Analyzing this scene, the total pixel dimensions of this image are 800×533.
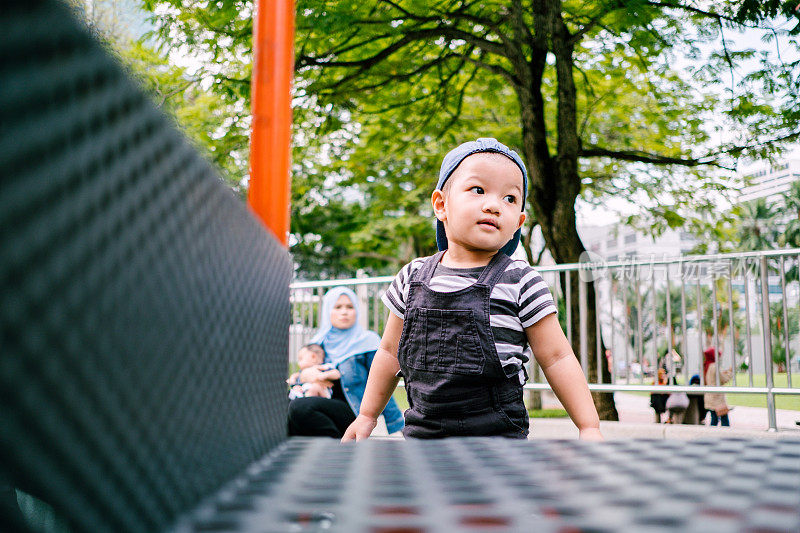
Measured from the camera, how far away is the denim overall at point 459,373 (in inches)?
71.1

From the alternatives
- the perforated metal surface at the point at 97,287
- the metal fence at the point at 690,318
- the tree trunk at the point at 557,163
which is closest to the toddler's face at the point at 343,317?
the metal fence at the point at 690,318

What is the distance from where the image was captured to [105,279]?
14.4 inches

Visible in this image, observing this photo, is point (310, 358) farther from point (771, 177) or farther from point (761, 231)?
point (761, 231)

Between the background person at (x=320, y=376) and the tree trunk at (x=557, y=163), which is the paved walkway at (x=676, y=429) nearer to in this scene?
the background person at (x=320, y=376)

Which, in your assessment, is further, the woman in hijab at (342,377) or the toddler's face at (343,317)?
the toddler's face at (343,317)

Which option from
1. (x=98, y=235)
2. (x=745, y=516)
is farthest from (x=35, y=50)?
(x=745, y=516)

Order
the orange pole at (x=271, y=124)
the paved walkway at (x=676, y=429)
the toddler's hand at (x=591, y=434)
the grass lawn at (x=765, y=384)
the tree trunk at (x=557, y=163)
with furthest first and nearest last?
the tree trunk at (x=557, y=163)
the grass lawn at (x=765, y=384)
the paved walkway at (x=676, y=429)
the toddler's hand at (x=591, y=434)
the orange pole at (x=271, y=124)

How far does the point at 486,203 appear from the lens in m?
1.97

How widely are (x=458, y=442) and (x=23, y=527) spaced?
625 millimetres

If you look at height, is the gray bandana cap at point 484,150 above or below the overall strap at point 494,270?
above

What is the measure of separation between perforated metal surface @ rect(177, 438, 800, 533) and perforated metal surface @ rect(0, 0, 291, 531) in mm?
93

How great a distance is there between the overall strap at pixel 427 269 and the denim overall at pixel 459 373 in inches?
4.3

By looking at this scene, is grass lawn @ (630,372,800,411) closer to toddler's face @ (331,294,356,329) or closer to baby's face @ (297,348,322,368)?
toddler's face @ (331,294,356,329)

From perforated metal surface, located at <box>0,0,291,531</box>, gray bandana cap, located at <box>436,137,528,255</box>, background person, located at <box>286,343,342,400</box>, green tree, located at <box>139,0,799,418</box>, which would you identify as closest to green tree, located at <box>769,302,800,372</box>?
green tree, located at <box>139,0,799,418</box>
